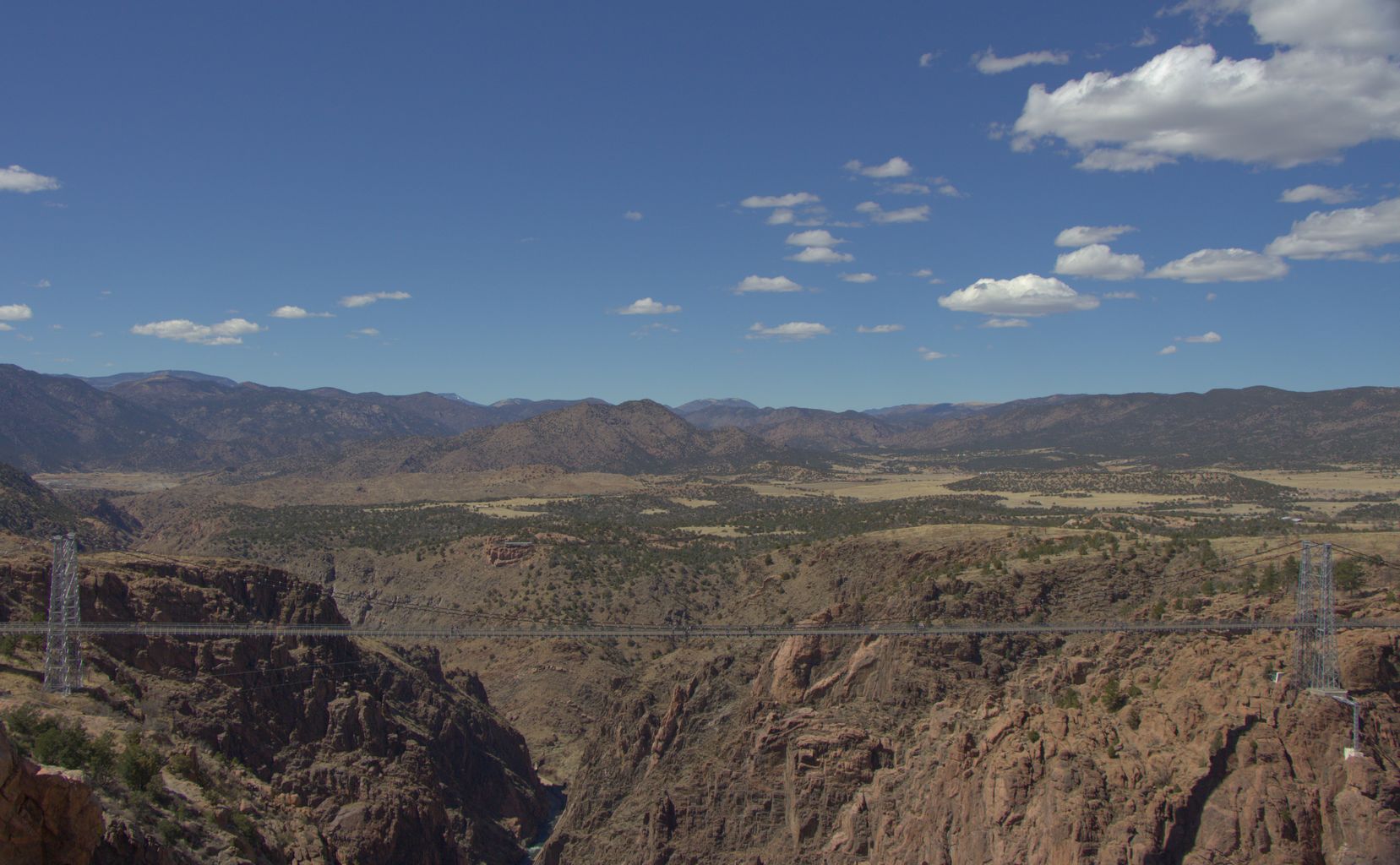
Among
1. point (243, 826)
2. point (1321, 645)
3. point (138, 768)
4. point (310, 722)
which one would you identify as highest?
point (1321, 645)

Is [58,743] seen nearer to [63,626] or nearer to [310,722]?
[63,626]

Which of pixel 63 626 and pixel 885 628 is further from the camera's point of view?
pixel 885 628

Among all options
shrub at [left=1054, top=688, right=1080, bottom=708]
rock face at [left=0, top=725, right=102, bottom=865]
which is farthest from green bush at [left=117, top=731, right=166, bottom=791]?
shrub at [left=1054, top=688, right=1080, bottom=708]

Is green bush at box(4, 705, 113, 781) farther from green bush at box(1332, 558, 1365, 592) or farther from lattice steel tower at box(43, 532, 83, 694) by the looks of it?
green bush at box(1332, 558, 1365, 592)

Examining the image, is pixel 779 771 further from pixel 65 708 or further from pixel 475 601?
pixel 475 601

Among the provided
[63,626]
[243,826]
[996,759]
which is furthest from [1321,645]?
[63,626]

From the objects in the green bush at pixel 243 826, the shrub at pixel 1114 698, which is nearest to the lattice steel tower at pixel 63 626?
the green bush at pixel 243 826

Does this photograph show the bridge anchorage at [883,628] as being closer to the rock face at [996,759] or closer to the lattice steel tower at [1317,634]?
the lattice steel tower at [1317,634]
